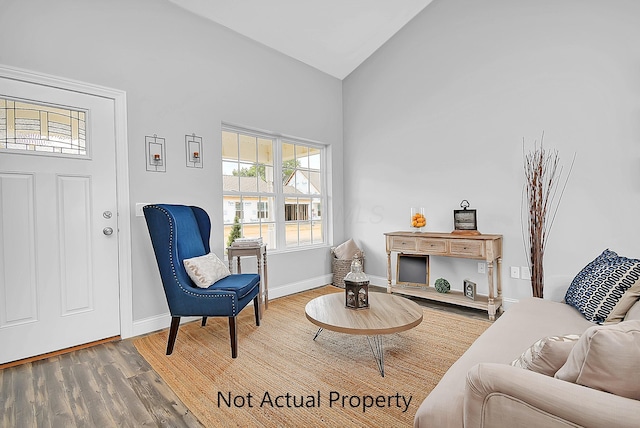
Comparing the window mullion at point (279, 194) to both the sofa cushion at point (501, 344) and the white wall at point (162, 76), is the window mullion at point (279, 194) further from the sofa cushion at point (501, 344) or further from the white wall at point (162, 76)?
the sofa cushion at point (501, 344)

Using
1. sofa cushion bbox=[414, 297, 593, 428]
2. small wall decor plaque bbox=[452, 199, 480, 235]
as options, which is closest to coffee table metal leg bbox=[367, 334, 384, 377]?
sofa cushion bbox=[414, 297, 593, 428]

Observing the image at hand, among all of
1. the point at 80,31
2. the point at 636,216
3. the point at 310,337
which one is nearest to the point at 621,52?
the point at 636,216

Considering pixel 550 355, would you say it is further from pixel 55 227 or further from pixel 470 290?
pixel 55 227

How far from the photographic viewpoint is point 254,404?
184cm

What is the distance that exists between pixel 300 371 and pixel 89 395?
1.26m

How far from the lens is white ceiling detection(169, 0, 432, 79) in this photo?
3322 millimetres

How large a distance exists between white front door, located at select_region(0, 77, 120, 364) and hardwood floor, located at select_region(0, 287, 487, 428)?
26 centimetres

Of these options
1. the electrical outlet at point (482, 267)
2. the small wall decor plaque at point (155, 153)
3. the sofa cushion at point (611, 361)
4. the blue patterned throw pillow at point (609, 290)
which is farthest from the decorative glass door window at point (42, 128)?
the electrical outlet at point (482, 267)

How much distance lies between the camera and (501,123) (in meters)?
3.43

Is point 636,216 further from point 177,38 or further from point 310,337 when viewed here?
point 177,38

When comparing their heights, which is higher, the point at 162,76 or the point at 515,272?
the point at 162,76

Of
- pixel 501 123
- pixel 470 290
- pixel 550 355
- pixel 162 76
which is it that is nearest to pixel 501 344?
pixel 550 355

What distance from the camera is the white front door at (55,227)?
7.71 ft

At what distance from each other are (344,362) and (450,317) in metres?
1.45
